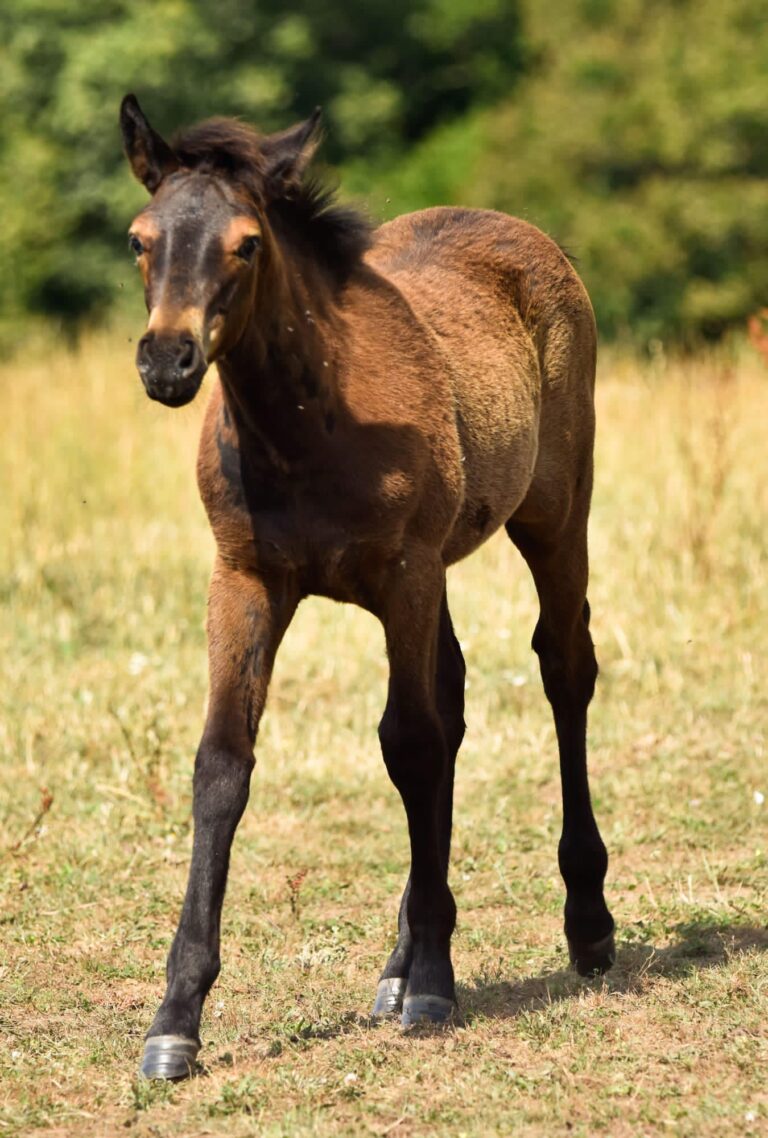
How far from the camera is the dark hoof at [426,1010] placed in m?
4.71

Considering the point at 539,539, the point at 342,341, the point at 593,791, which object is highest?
the point at 342,341

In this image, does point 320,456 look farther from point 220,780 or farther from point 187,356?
point 220,780

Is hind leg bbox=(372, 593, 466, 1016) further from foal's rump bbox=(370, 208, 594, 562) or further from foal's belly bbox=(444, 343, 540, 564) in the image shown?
foal's rump bbox=(370, 208, 594, 562)

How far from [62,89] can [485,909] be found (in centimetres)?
2765

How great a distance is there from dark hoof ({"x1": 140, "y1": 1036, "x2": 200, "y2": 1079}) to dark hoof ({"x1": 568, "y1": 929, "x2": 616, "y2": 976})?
1610mm

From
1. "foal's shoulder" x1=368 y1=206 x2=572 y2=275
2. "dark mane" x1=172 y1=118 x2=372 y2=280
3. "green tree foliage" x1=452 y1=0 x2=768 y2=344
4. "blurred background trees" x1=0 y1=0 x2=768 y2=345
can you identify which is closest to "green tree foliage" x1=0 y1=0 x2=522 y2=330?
"blurred background trees" x1=0 y1=0 x2=768 y2=345

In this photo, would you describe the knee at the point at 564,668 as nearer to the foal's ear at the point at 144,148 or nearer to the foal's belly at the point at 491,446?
the foal's belly at the point at 491,446

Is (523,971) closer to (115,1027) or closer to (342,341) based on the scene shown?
(115,1027)

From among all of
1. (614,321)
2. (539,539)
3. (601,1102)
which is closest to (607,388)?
(539,539)

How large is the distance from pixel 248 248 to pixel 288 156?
15.1 inches

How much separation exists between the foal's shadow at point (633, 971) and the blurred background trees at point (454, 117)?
20183mm

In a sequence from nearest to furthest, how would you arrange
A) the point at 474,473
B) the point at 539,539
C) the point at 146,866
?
the point at 474,473 → the point at 539,539 → the point at 146,866

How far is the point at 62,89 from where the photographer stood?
31047 mm

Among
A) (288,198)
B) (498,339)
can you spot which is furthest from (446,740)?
(288,198)
